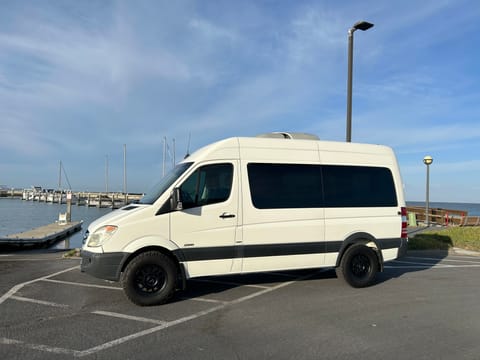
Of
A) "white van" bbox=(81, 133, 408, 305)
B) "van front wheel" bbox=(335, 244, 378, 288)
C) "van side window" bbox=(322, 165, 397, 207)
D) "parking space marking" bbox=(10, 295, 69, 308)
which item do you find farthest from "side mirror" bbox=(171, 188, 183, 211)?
"van front wheel" bbox=(335, 244, 378, 288)

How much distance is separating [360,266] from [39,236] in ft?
55.9

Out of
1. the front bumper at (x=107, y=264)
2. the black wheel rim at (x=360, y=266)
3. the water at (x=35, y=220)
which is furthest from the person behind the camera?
the water at (x=35, y=220)

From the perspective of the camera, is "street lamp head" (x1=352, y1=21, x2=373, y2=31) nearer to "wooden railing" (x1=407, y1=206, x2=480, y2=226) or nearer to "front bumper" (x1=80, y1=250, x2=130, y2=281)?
"front bumper" (x1=80, y1=250, x2=130, y2=281)

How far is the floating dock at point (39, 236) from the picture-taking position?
1509 centimetres

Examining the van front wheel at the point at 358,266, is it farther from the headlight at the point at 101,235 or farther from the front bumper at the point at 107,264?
the headlight at the point at 101,235

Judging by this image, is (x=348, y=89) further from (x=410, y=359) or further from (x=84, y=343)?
(x=84, y=343)

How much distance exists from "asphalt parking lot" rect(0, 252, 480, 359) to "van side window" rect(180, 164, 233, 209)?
5.35ft

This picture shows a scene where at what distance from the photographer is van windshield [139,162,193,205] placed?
6.23m

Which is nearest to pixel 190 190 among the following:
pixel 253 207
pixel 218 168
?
pixel 218 168

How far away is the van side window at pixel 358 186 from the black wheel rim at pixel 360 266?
1.02m

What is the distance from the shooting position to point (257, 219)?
654cm

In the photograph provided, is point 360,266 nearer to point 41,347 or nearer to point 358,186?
point 358,186

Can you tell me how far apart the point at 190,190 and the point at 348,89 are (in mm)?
7357

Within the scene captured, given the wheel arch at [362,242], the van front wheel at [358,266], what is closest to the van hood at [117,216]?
the wheel arch at [362,242]
